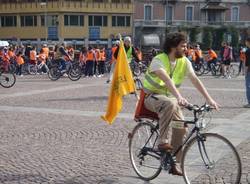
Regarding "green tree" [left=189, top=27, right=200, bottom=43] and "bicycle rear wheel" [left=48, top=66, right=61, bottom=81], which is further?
"green tree" [left=189, top=27, right=200, bottom=43]

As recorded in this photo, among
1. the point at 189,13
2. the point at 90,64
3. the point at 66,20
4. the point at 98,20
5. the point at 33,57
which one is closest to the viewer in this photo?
the point at 90,64

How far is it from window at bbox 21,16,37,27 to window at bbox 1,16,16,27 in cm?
167

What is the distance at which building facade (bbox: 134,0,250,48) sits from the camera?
7525 cm

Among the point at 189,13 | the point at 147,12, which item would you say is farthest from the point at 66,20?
the point at 189,13

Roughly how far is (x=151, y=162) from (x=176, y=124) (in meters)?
0.80

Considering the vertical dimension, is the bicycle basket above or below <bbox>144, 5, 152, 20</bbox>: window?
below

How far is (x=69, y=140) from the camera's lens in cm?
844

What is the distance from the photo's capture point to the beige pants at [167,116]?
17.6ft

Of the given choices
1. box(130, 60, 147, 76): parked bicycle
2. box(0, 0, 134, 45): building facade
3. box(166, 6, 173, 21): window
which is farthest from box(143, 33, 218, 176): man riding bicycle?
box(166, 6, 173, 21): window

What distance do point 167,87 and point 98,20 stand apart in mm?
67330

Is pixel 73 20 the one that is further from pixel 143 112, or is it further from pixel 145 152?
pixel 143 112

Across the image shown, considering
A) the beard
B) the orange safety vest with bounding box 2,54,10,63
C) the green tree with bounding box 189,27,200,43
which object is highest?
the green tree with bounding box 189,27,200,43

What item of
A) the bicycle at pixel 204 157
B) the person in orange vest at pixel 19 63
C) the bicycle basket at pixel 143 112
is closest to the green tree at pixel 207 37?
the person in orange vest at pixel 19 63

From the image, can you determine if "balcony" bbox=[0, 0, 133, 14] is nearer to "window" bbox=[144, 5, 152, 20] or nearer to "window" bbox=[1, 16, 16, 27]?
"window" bbox=[1, 16, 16, 27]
